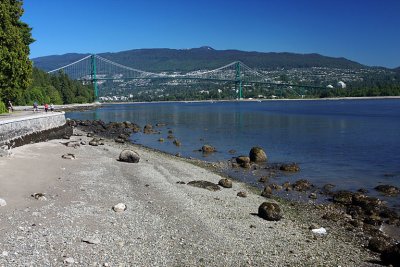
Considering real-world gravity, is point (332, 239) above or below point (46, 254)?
below

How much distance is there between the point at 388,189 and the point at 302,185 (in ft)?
9.91

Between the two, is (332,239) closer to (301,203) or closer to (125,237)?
(301,203)

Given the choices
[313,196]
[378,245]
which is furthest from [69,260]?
[313,196]

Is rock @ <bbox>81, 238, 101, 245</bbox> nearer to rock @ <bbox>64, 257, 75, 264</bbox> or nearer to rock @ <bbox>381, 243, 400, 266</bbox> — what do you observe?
rock @ <bbox>64, 257, 75, 264</bbox>

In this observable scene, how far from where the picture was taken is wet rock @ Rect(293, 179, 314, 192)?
15630mm

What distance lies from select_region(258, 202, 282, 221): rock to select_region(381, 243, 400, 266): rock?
2932mm

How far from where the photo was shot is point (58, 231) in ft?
27.4

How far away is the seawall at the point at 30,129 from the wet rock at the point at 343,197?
1308 cm

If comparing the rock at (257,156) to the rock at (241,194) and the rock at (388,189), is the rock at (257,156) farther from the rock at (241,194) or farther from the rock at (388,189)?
the rock at (241,194)

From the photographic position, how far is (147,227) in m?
9.35

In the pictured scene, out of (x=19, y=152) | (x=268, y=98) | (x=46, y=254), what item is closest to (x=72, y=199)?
(x=46, y=254)

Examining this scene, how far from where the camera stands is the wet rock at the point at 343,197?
13836mm

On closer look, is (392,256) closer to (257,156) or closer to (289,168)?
(289,168)

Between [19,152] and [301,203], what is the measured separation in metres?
11.3
